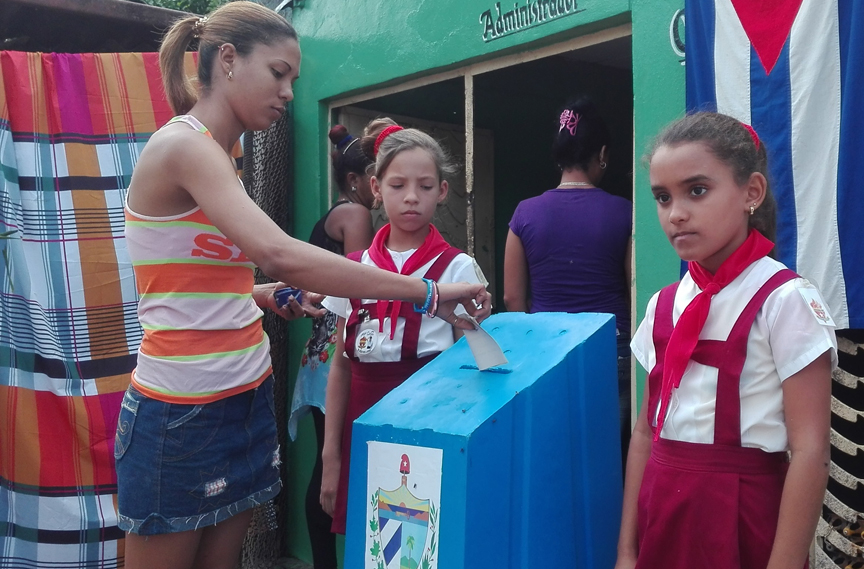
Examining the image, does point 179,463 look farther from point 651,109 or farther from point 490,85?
point 490,85

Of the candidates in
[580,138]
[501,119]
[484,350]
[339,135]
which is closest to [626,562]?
[484,350]

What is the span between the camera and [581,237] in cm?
283

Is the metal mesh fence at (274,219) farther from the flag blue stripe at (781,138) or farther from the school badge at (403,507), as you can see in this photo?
the school badge at (403,507)

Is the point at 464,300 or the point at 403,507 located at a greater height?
the point at 464,300

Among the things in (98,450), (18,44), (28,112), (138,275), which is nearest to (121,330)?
(98,450)

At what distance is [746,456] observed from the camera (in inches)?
56.5

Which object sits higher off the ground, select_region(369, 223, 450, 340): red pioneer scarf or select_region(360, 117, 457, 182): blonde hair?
select_region(360, 117, 457, 182): blonde hair

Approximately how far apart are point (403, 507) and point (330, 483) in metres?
1.00

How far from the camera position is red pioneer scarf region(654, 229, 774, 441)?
1498 mm

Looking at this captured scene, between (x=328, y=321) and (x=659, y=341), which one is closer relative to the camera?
(x=659, y=341)

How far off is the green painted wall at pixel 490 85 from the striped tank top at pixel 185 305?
5.05 feet

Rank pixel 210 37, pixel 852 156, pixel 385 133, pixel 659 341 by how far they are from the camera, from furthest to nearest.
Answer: pixel 385 133, pixel 852 156, pixel 210 37, pixel 659 341

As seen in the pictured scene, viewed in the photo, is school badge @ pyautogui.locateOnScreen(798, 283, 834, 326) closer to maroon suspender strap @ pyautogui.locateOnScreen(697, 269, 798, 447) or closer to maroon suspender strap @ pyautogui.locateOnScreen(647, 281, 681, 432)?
maroon suspender strap @ pyautogui.locateOnScreen(697, 269, 798, 447)

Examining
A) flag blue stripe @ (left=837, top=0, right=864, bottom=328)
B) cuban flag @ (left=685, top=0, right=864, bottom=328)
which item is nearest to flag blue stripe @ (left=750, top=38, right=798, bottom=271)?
cuban flag @ (left=685, top=0, right=864, bottom=328)
